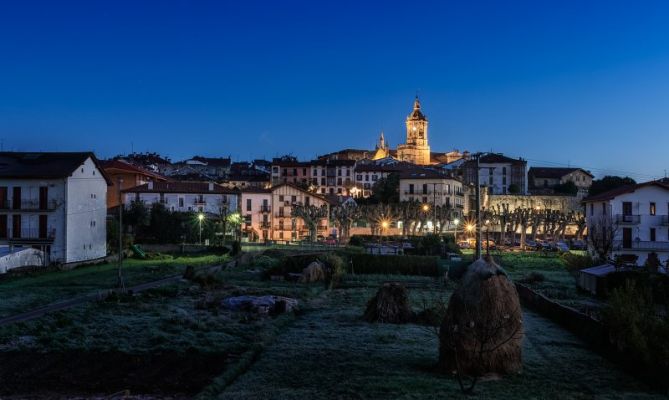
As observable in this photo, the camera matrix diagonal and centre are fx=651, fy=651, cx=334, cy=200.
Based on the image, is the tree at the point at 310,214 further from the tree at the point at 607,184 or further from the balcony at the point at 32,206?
the tree at the point at 607,184

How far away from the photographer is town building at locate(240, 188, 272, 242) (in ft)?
314

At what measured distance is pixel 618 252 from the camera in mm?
59344

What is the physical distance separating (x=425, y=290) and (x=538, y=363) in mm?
20251

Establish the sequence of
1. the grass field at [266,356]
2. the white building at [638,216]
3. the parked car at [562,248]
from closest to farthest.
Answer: the grass field at [266,356], the white building at [638,216], the parked car at [562,248]

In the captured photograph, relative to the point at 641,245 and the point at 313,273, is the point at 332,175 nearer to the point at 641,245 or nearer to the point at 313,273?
the point at 641,245

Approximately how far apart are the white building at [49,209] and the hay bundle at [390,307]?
33.4m

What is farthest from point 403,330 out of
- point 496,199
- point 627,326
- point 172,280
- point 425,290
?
point 496,199

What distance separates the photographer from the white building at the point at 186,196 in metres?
91.2

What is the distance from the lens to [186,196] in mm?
92125

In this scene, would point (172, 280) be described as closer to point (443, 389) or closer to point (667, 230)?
A: point (443, 389)

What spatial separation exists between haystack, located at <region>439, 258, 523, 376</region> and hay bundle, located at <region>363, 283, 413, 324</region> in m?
9.40

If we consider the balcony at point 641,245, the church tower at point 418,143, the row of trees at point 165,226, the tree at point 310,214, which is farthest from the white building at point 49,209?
the church tower at point 418,143

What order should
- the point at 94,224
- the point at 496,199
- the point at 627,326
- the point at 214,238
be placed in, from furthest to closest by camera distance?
the point at 496,199
the point at 214,238
the point at 94,224
the point at 627,326

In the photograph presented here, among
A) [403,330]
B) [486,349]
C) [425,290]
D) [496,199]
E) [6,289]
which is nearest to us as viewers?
[486,349]
